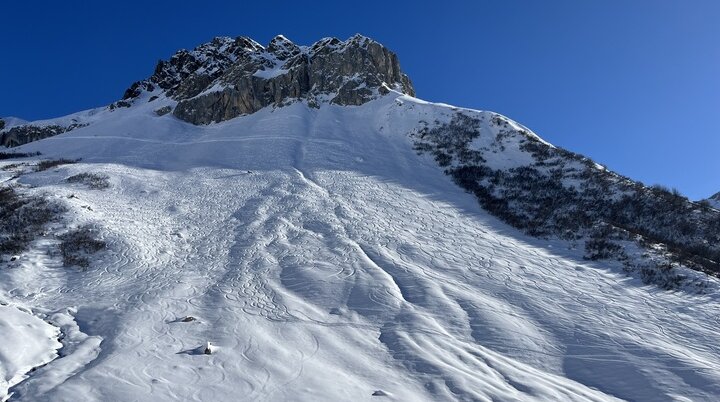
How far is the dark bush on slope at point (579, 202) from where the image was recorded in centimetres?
2005

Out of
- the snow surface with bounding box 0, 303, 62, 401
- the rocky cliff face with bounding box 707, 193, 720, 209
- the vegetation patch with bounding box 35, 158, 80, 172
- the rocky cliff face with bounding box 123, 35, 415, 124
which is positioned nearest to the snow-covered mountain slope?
the snow surface with bounding box 0, 303, 62, 401

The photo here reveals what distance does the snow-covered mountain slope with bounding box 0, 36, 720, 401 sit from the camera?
9492 mm

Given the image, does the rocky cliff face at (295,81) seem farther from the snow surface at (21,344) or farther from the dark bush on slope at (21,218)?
the snow surface at (21,344)

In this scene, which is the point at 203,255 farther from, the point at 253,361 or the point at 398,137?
the point at 398,137

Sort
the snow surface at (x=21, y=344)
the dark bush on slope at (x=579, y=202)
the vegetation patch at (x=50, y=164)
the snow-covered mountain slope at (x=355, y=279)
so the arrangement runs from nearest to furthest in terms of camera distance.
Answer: the snow surface at (x=21, y=344) → the snow-covered mountain slope at (x=355, y=279) → the dark bush on slope at (x=579, y=202) → the vegetation patch at (x=50, y=164)

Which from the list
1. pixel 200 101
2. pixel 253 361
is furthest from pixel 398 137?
pixel 253 361

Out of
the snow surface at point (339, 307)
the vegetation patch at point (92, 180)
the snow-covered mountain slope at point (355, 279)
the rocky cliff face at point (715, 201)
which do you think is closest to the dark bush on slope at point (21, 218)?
the snow-covered mountain slope at point (355, 279)

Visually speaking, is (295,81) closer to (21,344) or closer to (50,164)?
(50,164)

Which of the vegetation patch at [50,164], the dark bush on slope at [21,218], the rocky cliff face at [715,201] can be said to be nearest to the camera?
the dark bush on slope at [21,218]

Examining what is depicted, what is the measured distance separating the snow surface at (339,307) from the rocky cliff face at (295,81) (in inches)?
979

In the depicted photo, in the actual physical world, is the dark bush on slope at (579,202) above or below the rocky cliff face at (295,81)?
below

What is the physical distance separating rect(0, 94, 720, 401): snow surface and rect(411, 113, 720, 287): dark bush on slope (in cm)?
159

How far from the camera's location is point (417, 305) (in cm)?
1330

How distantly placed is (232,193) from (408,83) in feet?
121
